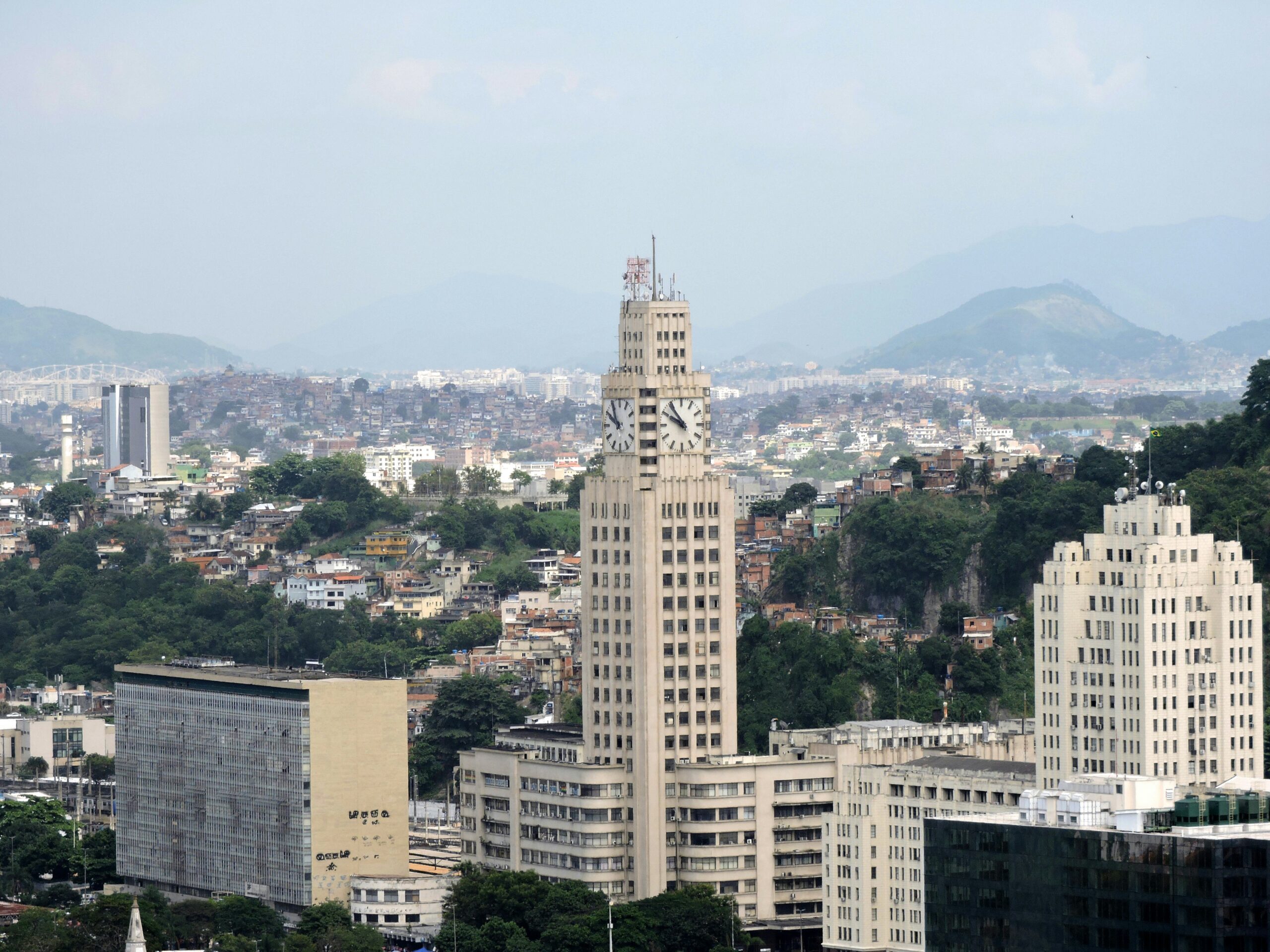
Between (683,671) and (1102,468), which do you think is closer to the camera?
(683,671)

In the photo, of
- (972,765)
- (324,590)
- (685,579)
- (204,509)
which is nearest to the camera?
(972,765)

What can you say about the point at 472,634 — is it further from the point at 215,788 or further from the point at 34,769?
the point at 215,788

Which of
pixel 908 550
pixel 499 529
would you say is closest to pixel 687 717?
pixel 908 550

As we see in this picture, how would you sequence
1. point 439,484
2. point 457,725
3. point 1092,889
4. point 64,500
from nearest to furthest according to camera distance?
point 1092,889 < point 457,725 < point 64,500 < point 439,484

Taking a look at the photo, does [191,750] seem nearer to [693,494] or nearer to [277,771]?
[277,771]

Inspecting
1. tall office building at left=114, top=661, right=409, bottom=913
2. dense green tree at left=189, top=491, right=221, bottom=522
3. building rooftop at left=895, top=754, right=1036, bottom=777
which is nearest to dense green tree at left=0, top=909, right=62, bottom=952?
tall office building at left=114, top=661, right=409, bottom=913

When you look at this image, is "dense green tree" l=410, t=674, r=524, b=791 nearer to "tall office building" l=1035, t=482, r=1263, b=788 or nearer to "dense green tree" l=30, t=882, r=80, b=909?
"dense green tree" l=30, t=882, r=80, b=909
